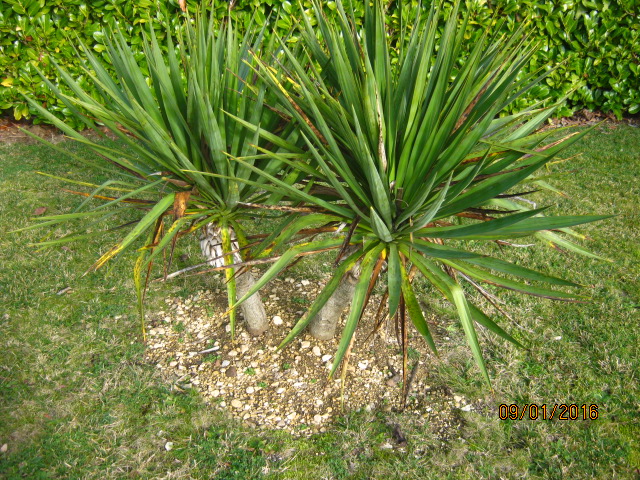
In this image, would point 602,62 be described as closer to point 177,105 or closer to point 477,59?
point 477,59

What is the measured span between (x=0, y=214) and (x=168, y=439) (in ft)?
9.68

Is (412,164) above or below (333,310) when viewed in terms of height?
above

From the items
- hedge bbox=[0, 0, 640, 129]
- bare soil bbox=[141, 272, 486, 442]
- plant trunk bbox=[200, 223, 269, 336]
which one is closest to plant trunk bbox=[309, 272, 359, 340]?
bare soil bbox=[141, 272, 486, 442]

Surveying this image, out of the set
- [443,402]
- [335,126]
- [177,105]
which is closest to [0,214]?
[177,105]

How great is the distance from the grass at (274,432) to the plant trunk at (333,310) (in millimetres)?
500

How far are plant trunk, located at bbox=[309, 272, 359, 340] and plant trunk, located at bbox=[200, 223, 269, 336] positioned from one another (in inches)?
11.7

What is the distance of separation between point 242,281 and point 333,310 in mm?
501

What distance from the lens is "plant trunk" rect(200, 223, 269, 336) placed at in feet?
7.59
